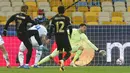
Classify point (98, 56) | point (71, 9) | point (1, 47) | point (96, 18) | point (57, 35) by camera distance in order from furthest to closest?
point (71, 9) → point (96, 18) → point (98, 56) → point (1, 47) → point (57, 35)

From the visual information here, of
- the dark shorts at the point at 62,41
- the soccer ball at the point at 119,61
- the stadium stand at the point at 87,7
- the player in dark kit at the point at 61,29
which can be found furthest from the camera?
the stadium stand at the point at 87,7

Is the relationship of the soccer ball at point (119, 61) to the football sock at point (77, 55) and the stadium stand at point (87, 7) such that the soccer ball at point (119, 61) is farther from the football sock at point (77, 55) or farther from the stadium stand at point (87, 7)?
Result: the stadium stand at point (87, 7)

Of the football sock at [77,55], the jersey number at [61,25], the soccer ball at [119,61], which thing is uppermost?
the jersey number at [61,25]

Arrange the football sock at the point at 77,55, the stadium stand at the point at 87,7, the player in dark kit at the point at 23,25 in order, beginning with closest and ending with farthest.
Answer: the player in dark kit at the point at 23,25
the football sock at the point at 77,55
the stadium stand at the point at 87,7

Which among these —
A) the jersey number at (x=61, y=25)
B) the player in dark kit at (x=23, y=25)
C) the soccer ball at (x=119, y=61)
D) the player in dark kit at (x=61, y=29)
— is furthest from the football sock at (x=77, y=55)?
the jersey number at (x=61, y=25)

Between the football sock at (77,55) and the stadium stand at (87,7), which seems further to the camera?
the stadium stand at (87,7)

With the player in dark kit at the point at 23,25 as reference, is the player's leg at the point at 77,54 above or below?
below

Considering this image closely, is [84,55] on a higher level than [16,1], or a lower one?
lower

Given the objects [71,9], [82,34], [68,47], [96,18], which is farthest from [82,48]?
[71,9]

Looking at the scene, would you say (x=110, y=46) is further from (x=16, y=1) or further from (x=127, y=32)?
(x=16, y=1)

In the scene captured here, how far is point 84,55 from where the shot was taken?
1855 centimetres

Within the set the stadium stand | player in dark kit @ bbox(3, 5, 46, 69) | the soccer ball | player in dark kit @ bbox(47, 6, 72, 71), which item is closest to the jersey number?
→ player in dark kit @ bbox(47, 6, 72, 71)

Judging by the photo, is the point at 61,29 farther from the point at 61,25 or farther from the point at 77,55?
the point at 77,55

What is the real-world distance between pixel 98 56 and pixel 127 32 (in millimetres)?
1436
